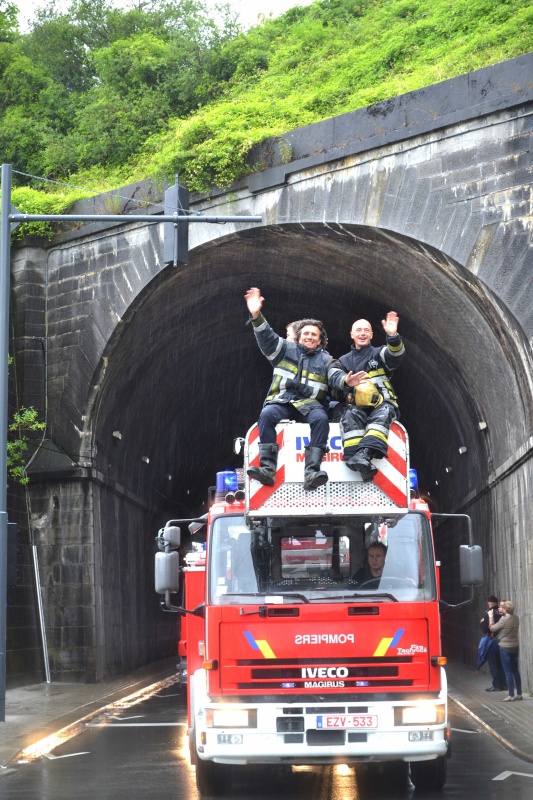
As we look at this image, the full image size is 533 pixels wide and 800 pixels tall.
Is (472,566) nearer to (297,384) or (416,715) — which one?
(416,715)

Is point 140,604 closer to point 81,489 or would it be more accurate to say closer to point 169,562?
point 81,489

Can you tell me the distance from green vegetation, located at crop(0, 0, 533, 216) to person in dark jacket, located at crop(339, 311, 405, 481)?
32.2 ft

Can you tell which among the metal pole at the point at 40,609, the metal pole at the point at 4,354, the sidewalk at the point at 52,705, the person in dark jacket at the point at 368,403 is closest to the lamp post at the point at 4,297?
the metal pole at the point at 4,354

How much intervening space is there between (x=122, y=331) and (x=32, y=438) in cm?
337

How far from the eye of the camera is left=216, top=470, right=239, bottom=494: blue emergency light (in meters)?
10.8

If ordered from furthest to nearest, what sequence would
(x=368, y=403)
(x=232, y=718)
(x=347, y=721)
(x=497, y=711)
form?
(x=497, y=711) < (x=368, y=403) < (x=232, y=718) < (x=347, y=721)

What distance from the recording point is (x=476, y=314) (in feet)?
62.1

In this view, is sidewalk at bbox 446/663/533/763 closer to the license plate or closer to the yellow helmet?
the license plate

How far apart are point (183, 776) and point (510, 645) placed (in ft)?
26.1

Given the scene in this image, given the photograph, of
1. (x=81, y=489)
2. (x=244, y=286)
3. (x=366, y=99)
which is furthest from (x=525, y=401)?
(x=81, y=489)

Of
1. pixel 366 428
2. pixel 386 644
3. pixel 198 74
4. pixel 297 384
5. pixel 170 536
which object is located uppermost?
pixel 198 74

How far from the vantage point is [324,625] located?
9.49 m

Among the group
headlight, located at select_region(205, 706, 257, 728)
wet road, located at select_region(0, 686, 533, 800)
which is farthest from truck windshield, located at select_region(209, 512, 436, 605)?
wet road, located at select_region(0, 686, 533, 800)

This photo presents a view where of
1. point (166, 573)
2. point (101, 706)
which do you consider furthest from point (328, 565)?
point (101, 706)
